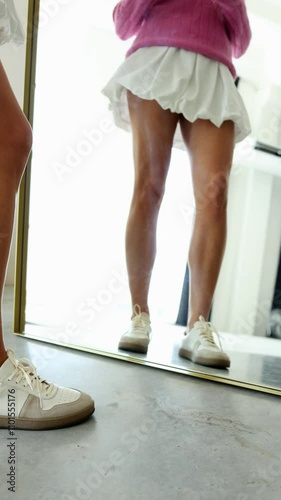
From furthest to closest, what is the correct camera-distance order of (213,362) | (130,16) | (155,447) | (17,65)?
(17,65) < (130,16) < (213,362) < (155,447)

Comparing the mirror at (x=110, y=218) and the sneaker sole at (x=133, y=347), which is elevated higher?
the mirror at (x=110, y=218)

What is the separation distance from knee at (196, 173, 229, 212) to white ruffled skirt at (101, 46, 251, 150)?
4.1 inches

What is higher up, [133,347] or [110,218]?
[110,218]

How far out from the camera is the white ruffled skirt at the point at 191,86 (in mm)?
1173

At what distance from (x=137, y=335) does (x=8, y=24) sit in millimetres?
768

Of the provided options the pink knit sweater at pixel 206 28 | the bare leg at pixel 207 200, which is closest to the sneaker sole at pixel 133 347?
the bare leg at pixel 207 200

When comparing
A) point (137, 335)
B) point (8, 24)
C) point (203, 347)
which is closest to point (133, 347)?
point (137, 335)

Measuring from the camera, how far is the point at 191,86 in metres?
1.18

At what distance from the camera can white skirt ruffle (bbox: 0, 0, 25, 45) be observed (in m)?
0.77

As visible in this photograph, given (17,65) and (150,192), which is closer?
(150,192)

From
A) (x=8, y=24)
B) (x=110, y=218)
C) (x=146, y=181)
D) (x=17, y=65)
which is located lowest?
(x=110, y=218)

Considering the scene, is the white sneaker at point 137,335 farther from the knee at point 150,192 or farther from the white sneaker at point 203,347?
the knee at point 150,192

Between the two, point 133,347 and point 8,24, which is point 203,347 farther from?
point 8,24

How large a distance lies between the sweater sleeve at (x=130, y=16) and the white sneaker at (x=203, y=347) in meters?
0.76
